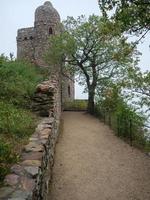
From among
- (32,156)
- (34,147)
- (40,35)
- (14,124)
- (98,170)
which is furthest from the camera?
(40,35)

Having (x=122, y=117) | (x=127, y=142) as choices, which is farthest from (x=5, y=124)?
(x=122, y=117)

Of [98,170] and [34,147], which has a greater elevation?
[34,147]

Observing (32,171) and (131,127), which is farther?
(131,127)

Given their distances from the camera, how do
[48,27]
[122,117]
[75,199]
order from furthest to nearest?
[48,27] → [122,117] → [75,199]

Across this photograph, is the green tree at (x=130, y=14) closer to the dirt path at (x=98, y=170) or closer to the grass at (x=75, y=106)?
the dirt path at (x=98, y=170)

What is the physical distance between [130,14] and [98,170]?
485 centimetres

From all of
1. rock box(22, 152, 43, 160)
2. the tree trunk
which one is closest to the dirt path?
rock box(22, 152, 43, 160)

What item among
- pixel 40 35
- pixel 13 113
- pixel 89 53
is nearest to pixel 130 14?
pixel 13 113

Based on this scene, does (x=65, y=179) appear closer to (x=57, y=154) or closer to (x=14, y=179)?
(x=57, y=154)

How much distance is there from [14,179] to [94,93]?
2162 centimetres

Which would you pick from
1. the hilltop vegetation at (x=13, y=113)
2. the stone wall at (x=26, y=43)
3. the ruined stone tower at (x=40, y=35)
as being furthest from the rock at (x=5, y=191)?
the stone wall at (x=26, y=43)

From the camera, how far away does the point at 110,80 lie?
1028 inches

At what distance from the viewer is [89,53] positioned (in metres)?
26.1

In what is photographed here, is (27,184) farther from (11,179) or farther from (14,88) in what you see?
(14,88)
